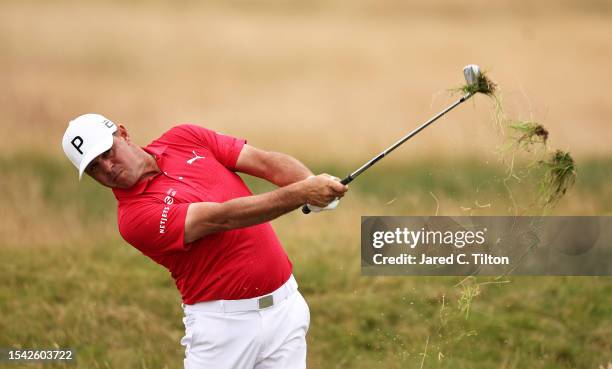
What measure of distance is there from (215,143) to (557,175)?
247cm

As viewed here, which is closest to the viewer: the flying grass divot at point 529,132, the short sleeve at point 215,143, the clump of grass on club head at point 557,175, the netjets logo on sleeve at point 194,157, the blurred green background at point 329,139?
the netjets logo on sleeve at point 194,157

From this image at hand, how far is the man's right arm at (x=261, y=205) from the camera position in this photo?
5.51 m

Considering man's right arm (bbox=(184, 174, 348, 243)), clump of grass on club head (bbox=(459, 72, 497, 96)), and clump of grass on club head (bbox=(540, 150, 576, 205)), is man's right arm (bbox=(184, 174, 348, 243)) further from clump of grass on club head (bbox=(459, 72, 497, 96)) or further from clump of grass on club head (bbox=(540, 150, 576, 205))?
clump of grass on club head (bbox=(540, 150, 576, 205))

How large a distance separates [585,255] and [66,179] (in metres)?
8.71

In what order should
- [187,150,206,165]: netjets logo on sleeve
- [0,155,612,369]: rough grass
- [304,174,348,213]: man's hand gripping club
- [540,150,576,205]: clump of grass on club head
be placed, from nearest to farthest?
1. [304,174,348,213]: man's hand gripping club
2. [187,150,206,165]: netjets logo on sleeve
3. [540,150,576,205]: clump of grass on club head
4. [0,155,612,369]: rough grass

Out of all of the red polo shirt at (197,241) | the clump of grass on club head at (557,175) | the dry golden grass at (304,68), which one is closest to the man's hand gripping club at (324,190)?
the red polo shirt at (197,241)

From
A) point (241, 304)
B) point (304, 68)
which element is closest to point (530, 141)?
point (241, 304)

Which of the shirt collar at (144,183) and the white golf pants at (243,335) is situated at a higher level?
the shirt collar at (144,183)

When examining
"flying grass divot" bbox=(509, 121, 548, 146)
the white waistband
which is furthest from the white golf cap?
"flying grass divot" bbox=(509, 121, 548, 146)

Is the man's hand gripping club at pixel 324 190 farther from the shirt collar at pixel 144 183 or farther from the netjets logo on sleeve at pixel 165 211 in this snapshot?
the shirt collar at pixel 144 183

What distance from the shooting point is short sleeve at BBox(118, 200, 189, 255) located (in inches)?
223

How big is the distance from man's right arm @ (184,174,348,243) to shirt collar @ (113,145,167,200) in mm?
384

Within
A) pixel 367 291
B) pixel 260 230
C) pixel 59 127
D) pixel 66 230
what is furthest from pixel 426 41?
pixel 260 230

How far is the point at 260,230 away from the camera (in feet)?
19.9
